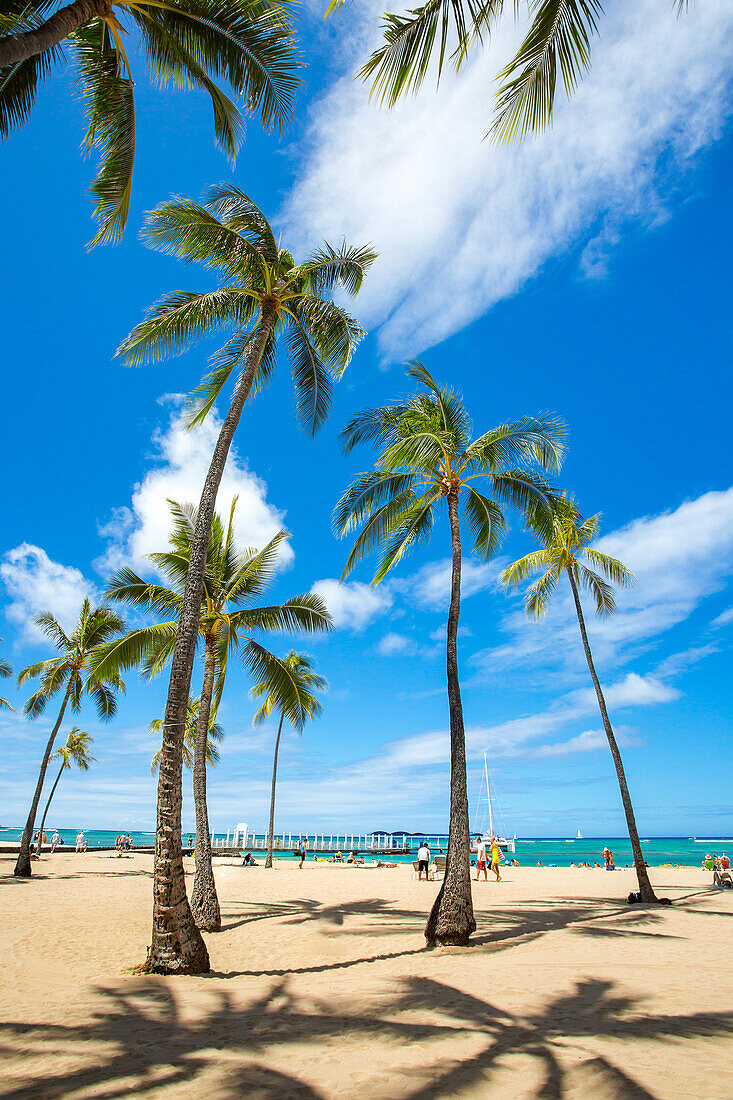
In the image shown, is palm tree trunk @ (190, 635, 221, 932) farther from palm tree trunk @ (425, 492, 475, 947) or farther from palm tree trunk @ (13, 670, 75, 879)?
palm tree trunk @ (13, 670, 75, 879)

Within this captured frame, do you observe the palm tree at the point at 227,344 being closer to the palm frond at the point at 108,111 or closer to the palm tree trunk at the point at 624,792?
the palm frond at the point at 108,111

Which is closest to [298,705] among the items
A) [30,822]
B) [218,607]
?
[218,607]

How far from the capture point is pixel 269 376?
12859mm

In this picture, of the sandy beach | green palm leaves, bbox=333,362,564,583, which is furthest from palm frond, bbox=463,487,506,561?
the sandy beach

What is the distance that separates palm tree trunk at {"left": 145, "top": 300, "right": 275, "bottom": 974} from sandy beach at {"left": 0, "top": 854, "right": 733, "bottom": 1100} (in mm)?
382

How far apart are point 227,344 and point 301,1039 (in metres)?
11.0

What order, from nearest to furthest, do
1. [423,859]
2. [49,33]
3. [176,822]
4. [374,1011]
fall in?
[49,33]
[374,1011]
[176,822]
[423,859]

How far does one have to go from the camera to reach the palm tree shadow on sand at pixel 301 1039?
4039 millimetres

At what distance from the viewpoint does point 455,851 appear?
9.96m

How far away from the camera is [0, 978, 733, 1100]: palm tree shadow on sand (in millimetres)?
4039

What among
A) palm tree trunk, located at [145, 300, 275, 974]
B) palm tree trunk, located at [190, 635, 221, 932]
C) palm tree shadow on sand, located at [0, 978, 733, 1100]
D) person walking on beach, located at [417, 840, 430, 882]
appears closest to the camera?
palm tree shadow on sand, located at [0, 978, 733, 1100]

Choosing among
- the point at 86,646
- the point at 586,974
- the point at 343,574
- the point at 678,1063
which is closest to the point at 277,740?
the point at 86,646

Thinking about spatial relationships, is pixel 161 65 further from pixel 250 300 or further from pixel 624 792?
pixel 624 792

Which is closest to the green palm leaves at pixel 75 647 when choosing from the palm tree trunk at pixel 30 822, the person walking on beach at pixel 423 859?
the palm tree trunk at pixel 30 822
